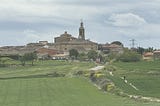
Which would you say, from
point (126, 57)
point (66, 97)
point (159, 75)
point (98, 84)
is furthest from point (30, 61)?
point (66, 97)

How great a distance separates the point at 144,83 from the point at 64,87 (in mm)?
10625

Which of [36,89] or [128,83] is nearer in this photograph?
[36,89]

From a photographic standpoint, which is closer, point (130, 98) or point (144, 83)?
point (130, 98)

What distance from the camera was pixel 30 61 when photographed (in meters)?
162

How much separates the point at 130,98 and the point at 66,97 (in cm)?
604

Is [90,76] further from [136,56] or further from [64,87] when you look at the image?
[136,56]

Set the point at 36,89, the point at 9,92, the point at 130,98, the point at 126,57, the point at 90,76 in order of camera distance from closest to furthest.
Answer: the point at 130,98
the point at 9,92
the point at 36,89
the point at 90,76
the point at 126,57

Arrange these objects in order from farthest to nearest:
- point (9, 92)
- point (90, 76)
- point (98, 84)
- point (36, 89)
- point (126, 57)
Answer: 1. point (126, 57)
2. point (90, 76)
3. point (98, 84)
4. point (36, 89)
5. point (9, 92)

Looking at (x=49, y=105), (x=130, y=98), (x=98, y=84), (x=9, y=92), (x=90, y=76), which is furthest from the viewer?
(x=90, y=76)

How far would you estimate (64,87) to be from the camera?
211ft

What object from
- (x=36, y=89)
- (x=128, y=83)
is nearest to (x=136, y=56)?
(x=128, y=83)

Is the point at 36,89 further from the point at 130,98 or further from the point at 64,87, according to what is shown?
the point at 130,98

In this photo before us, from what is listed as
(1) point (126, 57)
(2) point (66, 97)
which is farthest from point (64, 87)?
(1) point (126, 57)

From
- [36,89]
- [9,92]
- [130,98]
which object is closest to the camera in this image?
[130,98]
